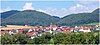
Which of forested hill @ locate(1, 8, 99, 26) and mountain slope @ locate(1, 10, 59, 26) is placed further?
mountain slope @ locate(1, 10, 59, 26)

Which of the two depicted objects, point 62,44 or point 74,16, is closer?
point 62,44

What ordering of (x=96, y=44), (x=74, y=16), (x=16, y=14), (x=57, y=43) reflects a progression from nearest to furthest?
(x=96, y=44) < (x=57, y=43) < (x=74, y=16) < (x=16, y=14)

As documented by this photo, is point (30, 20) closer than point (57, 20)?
No

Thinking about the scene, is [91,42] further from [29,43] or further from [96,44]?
[29,43]

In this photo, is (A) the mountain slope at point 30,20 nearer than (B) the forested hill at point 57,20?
No

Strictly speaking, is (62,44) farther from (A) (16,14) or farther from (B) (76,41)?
(A) (16,14)

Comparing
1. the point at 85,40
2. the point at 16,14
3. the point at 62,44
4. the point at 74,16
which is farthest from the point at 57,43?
the point at 16,14

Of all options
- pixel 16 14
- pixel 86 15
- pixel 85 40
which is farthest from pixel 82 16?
pixel 85 40

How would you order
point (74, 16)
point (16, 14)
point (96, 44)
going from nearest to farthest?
point (96, 44), point (74, 16), point (16, 14)

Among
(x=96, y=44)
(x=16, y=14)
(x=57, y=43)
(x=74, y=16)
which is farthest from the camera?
(x=16, y=14)
